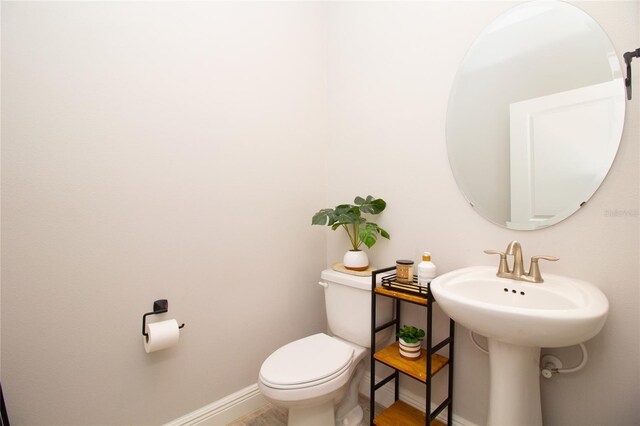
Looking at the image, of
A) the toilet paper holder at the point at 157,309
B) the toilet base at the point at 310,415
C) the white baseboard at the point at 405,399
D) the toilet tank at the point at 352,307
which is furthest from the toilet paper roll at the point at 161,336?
the white baseboard at the point at 405,399

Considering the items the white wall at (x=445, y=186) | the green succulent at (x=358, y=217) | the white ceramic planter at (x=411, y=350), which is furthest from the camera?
the green succulent at (x=358, y=217)

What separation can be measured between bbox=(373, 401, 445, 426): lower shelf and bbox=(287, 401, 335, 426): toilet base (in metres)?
0.23

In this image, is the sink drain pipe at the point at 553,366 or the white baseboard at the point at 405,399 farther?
the white baseboard at the point at 405,399

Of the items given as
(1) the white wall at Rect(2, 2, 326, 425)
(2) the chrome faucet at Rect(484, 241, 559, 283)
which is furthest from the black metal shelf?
(1) the white wall at Rect(2, 2, 326, 425)

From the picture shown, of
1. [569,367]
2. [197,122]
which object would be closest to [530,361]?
[569,367]

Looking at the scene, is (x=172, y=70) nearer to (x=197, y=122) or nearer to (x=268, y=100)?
(x=197, y=122)

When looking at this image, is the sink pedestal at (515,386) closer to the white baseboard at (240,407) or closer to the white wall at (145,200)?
the white baseboard at (240,407)

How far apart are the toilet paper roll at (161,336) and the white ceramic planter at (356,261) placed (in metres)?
0.88

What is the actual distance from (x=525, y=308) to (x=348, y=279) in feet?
2.68

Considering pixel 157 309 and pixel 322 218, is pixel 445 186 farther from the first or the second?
pixel 157 309

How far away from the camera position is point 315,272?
191cm

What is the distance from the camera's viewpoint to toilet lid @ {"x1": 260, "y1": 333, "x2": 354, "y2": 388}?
3.84ft

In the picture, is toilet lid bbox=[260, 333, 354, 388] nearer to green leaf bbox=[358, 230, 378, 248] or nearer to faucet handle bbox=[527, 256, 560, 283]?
green leaf bbox=[358, 230, 378, 248]

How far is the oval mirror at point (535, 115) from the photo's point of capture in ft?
3.26
